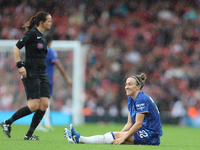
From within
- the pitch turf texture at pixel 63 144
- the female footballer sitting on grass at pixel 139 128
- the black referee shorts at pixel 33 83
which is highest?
the black referee shorts at pixel 33 83

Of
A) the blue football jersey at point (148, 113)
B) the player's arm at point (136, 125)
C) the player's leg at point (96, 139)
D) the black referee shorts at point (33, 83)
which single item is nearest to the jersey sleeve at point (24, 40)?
the black referee shorts at point (33, 83)

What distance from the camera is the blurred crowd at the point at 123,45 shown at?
47.1 ft

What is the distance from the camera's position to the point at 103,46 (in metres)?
17.2

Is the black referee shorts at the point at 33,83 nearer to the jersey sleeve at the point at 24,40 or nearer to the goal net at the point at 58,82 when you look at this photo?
the jersey sleeve at the point at 24,40

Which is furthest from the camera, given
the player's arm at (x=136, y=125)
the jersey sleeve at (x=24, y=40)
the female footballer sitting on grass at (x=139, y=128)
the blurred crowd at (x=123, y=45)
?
the blurred crowd at (x=123, y=45)

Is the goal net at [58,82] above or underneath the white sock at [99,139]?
above

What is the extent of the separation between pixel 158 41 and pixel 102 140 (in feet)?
41.4

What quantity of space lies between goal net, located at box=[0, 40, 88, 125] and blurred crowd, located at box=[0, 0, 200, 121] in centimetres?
3

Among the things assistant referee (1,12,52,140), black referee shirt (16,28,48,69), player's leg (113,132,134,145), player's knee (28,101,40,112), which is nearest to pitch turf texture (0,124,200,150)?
player's leg (113,132,134,145)

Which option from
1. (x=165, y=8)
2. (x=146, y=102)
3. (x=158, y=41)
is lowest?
(x=146, y=102)

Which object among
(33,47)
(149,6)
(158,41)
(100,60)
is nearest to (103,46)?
(100,60)

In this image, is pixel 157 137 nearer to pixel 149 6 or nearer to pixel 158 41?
pixel 158 41

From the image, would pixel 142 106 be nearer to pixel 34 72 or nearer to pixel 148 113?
pixel 148 113

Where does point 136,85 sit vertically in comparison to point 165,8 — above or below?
below
